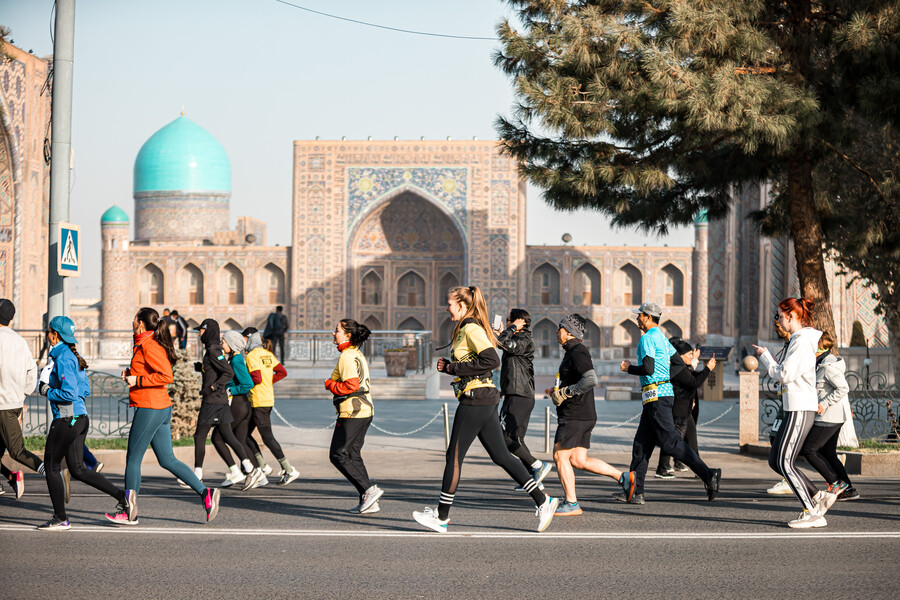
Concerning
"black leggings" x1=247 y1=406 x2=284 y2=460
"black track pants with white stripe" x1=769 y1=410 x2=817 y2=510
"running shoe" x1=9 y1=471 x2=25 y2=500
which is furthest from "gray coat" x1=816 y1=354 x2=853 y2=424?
"running shoe" x1=9 y1=471 x2=25 y2=500

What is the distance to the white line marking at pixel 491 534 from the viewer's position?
5.53 metres

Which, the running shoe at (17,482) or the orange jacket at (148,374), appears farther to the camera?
the running shoe at (17,482)

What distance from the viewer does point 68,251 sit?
28.9ft

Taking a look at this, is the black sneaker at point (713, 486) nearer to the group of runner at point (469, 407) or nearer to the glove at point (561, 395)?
the group of runner at point (469, 407)

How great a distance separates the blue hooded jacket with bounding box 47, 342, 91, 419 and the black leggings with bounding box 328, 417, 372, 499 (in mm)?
1556

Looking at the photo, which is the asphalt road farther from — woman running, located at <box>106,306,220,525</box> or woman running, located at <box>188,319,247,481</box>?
woman running, located at <box>188,319,247,481</box>

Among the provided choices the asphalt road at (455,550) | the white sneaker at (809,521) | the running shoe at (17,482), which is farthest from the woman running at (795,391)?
the running shoe at (17,482)

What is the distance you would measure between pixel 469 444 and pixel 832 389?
8.36 ft

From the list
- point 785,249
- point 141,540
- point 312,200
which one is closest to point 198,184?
point 312,200

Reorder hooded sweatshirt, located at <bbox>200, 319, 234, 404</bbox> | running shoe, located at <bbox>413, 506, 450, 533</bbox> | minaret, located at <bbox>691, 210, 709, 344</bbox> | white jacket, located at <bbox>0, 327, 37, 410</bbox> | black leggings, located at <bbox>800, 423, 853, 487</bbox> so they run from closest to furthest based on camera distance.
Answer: running shoe, located at <bbox>413, 506, 450, 533</bbox>
black leggings, located at <bbox>800, 423, 853, 487</bbox>
white jacket, located at <bbox>0, 327, 37, 410</bbox>
hooded sweatshirt, located at <bbox>200, 319, 234, 404</bbox>
minaret, located at <bbox>691, 210, 709, 344</bbox>

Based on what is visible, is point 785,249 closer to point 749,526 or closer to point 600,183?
point 600,183

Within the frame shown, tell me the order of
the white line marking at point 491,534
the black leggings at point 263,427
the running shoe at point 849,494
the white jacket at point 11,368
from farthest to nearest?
1. the black leggings at point 263,427
2. the running shoe at point 849,494
3. the white jacket at point 11,368
4. the white line marking at point 491,534

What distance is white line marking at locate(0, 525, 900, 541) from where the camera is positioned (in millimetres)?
5527

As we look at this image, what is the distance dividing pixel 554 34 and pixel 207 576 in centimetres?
649
